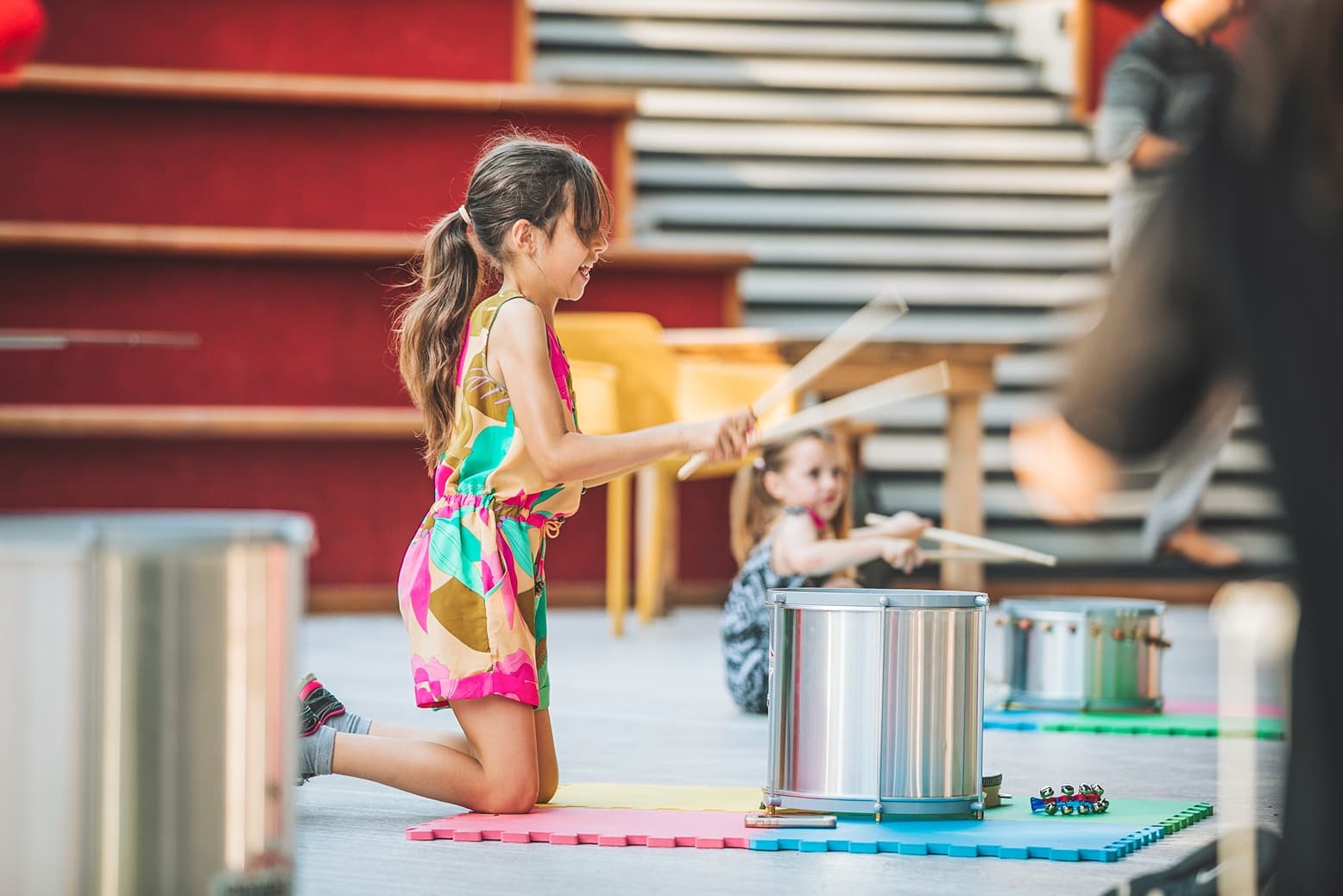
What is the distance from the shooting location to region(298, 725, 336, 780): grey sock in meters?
2.44

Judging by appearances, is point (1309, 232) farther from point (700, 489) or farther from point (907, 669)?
point (700, 489)

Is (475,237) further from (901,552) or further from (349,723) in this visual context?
(901,552)

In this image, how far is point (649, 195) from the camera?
7520 millimetres

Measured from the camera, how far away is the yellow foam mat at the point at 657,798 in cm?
247

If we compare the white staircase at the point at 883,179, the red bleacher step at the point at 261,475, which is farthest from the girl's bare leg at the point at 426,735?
the white staircase at the point at 883,179

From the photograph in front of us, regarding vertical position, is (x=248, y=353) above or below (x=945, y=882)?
above

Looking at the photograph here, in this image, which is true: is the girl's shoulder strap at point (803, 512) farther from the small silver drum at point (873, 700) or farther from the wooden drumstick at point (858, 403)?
the small silver drum at point (873, 700)

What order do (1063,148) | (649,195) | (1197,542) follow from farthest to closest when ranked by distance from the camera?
1. (1063,148)
2. (649,195)
3. (1197,542)

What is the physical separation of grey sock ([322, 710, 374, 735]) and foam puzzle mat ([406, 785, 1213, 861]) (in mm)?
215

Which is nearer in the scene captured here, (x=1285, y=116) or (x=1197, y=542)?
(x=1285, y=116)

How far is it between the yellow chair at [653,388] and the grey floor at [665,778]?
545 mm

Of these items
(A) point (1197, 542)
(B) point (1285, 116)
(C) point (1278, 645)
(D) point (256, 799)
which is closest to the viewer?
(B) point (1285, 116)

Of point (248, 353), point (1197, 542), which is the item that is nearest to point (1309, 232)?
point (1197, 542)

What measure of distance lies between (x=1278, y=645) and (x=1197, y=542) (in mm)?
4658
